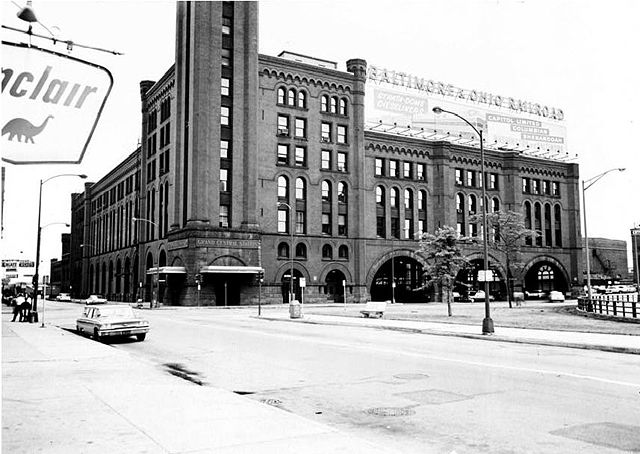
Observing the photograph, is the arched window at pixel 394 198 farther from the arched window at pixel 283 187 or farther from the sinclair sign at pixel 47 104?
the sinclair sign at pixel 47 104

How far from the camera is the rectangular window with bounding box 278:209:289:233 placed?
68.4 meters

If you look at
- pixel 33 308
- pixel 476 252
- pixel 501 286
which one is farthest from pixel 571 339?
pixel 501 286

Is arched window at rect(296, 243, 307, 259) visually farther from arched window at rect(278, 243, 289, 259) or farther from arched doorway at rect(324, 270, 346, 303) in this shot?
arched doorway at rect(324, 270, 346, 303)

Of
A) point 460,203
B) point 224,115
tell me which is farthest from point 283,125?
point 460,203

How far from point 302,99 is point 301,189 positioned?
34.7ft

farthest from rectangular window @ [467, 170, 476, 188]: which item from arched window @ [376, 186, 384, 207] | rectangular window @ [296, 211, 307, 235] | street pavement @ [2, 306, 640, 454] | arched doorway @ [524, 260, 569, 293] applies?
street pavement @ [2, 306, 640, 454]

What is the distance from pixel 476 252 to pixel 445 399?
75519 mm

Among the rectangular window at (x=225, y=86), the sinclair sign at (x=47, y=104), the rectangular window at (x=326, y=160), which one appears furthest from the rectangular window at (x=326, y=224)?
the sinclair sign at (x=47, y=104)

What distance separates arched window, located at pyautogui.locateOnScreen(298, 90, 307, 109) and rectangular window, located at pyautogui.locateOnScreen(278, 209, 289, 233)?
12.4 metres

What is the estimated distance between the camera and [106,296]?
101562 millimetres

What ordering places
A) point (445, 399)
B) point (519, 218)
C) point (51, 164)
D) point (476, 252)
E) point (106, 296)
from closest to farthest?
point (51, 164) → point (445, 399) → point (519, 218) → point (476, 252) → point (106, 296)

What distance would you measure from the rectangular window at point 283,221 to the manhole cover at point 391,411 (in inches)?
2320

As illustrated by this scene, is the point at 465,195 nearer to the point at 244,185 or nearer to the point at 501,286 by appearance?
the point at 501,286

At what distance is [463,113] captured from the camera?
84.0 meters
